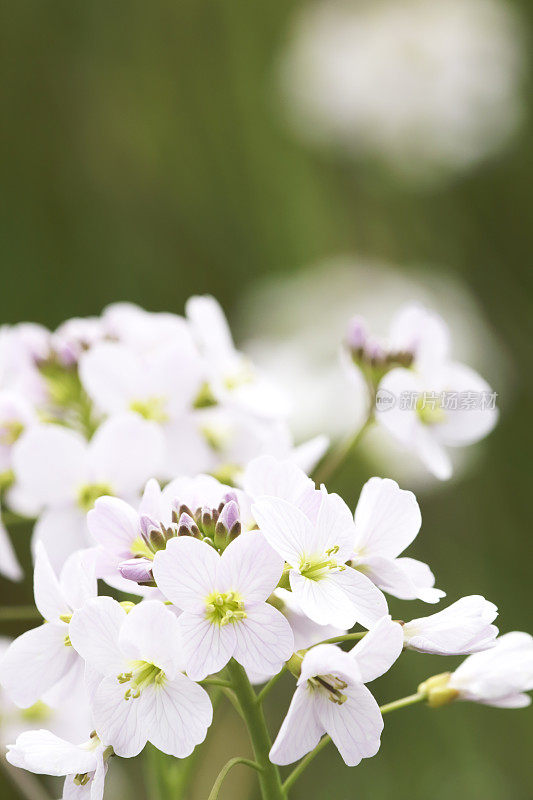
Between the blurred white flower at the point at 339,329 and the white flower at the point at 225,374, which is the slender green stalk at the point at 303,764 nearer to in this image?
the white flower at the point at 225,374

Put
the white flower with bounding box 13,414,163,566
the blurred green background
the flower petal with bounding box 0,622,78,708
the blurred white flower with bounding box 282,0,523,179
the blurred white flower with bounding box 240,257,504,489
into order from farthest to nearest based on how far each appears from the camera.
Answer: the blurred white flower with bounding box 282,0,523,179, the blurred green background, the blurred white flower with bounding box 240,257,504,489, the white flower with bounding box 13,414,163,566, the flower petal with bounding box 0,622,78,708

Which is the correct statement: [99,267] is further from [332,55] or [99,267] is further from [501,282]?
[501,282]

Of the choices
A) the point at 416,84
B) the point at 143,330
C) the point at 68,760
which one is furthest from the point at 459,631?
the point at 416,84

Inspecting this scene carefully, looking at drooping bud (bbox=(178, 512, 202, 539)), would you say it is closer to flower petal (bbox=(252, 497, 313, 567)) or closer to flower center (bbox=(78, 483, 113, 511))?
flower petal (bbox=(252, 497, 313, 567))

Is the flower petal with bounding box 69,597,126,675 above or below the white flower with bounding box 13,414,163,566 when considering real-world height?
above

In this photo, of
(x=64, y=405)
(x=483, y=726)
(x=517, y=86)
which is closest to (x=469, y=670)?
(x=64, y=405)

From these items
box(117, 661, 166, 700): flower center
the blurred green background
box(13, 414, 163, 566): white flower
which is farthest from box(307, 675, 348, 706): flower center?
the blurred green background

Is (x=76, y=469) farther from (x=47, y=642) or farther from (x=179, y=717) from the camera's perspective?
(x=179, y=717)
